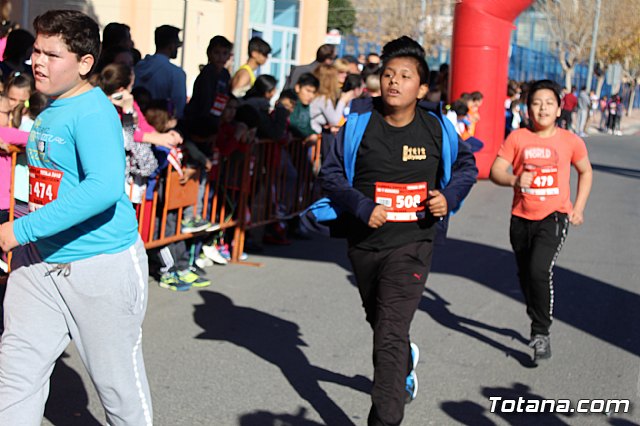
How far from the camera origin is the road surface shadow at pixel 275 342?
529cm

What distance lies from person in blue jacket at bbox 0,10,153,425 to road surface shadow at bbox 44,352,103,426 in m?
1.25

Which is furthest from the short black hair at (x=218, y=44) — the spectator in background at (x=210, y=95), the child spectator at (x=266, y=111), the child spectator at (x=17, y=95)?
the child spectator at (x=17, y=95)

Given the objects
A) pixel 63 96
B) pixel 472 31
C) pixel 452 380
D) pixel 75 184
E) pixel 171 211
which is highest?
pixel 472 31

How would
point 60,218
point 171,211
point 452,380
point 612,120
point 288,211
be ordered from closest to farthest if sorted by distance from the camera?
point 60,218 < point 452,380 < point 171,211 < point 288,211 < point 612,120

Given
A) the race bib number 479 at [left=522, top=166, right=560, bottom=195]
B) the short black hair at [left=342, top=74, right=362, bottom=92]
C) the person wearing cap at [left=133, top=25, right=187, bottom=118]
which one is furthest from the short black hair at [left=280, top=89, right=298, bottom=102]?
the race bib number 479 at [left=522, top=166, right=560, bottom=195]

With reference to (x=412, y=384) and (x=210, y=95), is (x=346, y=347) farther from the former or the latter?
(x=210, y=95)

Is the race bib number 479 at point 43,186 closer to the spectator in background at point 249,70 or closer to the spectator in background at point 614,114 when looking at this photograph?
the spectator in background at point 249,70

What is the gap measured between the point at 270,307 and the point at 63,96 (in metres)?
4.07

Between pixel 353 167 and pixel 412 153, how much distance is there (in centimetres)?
31

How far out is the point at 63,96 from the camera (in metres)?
3.45

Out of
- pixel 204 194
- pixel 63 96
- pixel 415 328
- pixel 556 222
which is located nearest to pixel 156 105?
pixel 204 194

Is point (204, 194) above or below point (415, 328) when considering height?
above

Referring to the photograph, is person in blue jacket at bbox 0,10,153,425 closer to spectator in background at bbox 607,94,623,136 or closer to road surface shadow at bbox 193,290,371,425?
road surface shadow at bbox 193,290,371,425

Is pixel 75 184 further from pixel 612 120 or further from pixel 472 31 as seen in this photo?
pixel 612 120
